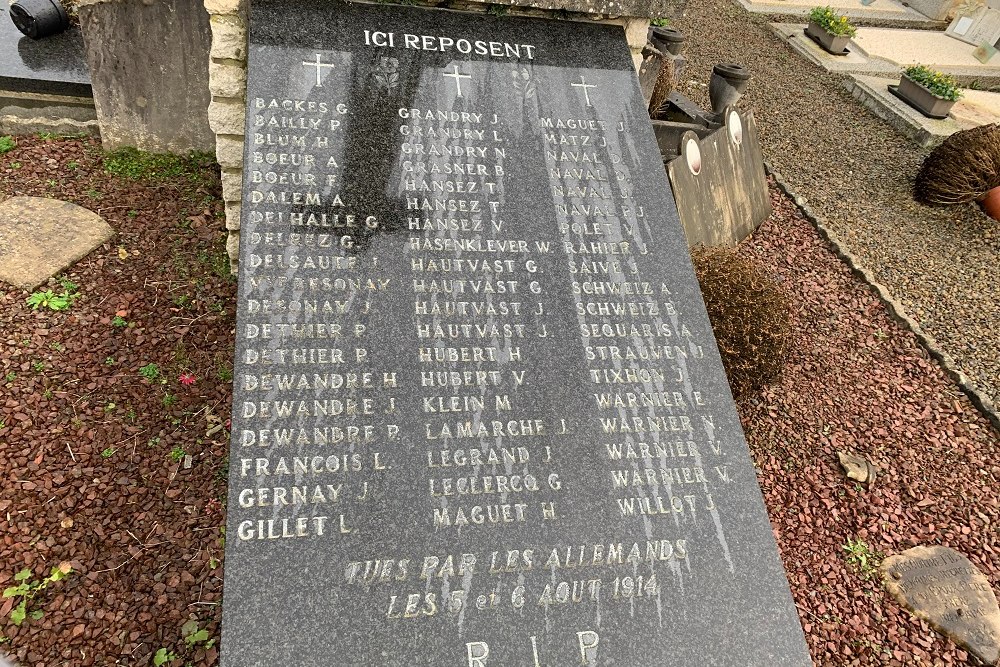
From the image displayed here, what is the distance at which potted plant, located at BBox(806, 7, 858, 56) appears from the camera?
10141 mm

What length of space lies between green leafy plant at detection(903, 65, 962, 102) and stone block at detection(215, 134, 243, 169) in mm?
9080

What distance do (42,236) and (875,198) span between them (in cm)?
812

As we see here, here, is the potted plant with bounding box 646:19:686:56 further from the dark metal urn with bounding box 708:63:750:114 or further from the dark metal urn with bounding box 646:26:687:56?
the dark metal urn with bounding box 708:63:750:114

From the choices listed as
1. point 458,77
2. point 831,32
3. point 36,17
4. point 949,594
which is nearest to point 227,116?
point 458,77

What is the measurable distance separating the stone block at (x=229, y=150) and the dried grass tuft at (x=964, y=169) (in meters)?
7.20

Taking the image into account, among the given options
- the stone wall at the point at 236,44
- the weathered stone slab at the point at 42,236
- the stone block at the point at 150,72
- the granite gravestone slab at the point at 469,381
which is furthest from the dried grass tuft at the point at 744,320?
the weathered stone slab at the point at 42,236

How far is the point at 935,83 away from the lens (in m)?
8.53

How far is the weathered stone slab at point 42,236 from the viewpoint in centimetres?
429

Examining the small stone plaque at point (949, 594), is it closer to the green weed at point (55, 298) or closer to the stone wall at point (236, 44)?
the stone wall at point (236, 44)

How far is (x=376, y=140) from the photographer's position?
115 inches

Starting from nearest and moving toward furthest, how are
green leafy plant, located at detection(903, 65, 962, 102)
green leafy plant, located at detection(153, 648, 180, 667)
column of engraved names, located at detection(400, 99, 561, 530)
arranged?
column of engraved names, located at detection(400, 99, 561, 530) < green leafy plant, located at detection(153, 648, 180, 667) < green leafy plant, located at detection(903, 65, 962, 102)

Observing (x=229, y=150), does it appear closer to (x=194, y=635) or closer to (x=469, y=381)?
(x=469, y=381)

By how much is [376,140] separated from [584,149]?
42.1 inches

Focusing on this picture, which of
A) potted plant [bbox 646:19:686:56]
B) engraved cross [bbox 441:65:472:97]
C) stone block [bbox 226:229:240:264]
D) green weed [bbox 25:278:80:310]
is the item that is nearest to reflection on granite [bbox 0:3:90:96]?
green weed [bbox 25:278:80:310]
